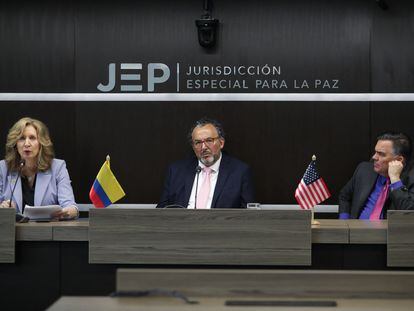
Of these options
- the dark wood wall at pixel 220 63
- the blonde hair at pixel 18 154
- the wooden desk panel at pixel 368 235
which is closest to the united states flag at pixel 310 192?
the wooden desk panel at pixel 368 235

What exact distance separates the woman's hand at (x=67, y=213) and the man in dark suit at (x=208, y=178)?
815 millimetres

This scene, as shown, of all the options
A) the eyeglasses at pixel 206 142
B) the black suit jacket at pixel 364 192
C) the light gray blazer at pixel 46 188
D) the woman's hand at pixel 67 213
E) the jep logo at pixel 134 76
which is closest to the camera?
the woman's hand at pixel 67 213

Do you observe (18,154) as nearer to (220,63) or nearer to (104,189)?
(104,189)

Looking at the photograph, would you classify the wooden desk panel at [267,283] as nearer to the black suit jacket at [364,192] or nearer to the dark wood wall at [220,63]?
the black suit jacket at [364,192]

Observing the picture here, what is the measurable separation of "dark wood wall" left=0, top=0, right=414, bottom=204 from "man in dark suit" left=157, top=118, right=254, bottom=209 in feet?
1.65

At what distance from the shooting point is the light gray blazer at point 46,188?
20.4 ft

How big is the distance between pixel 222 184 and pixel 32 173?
1377 millimetres

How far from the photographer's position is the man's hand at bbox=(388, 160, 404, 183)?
6070mm

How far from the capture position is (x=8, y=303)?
17.1 feet

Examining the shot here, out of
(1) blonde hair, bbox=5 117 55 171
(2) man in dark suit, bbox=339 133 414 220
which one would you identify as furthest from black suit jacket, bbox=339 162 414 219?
(1) blonde hair, bbox=5 117 55 171

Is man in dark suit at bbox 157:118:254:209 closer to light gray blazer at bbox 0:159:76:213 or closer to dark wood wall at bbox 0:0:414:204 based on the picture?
dark wood wall at bbox 0:0:414:204

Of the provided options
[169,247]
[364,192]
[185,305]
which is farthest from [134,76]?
[185,305]

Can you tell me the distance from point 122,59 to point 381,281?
13.9ft

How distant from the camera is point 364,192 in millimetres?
6363
